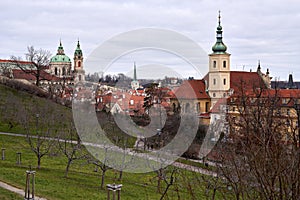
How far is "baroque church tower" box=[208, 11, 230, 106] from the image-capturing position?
55.1 m

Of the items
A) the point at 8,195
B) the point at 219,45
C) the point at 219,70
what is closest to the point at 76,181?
the point at 8,195

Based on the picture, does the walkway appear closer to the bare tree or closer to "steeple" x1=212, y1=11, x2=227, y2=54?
the bare tree

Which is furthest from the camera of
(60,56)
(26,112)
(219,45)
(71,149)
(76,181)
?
(60,56)

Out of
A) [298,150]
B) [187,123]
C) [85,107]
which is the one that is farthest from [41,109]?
[298,150]

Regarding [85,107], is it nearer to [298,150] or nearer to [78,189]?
[78,189]

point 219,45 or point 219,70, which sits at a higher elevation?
point 219,45

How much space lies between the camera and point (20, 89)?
37.5 metres

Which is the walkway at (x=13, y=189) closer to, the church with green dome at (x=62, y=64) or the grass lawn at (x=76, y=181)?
the grass lawn at (x=76, y=181)

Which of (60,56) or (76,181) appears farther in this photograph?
(60,56)

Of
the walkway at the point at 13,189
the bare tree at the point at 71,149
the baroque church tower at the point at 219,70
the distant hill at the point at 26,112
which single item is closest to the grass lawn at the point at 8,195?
the walkway at the point at 13,189

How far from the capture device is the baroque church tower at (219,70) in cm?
5506

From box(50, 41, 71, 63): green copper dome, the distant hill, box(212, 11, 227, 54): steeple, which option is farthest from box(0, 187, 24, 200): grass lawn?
box(50, 41, 71, 63): green copper dome

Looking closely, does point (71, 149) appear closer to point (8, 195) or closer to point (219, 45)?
point (8, 195)

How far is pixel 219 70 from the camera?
55812 millimetres
